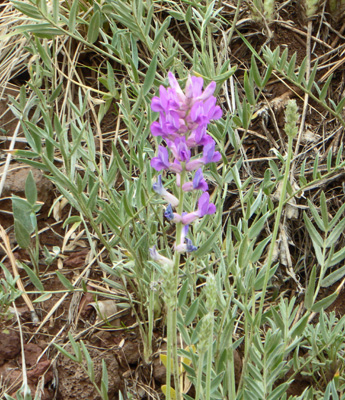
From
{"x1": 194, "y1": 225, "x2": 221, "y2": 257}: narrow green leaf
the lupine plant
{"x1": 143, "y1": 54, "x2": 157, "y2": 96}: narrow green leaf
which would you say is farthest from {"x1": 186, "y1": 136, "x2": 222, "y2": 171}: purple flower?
{"x1": 143, "y1": 54, "x2": 157, "y2": 96}: narrow green leaf

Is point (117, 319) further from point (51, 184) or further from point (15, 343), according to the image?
point (51, 184)

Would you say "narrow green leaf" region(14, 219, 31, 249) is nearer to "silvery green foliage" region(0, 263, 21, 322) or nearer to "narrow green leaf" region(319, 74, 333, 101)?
"silvery green foliage" region(0, 263, 21, 322)

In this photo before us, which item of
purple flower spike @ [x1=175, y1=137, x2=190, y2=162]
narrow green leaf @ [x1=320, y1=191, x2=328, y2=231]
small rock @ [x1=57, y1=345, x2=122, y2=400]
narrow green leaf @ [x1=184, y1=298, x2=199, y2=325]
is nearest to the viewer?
purple flower spike @ [x1=175, y1=137, x2=190, y2=162]

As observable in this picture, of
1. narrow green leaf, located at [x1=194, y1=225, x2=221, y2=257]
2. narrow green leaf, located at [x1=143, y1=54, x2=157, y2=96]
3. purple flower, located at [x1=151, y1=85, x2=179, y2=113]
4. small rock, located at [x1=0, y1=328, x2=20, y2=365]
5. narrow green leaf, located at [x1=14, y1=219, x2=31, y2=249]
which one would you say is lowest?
small rock, located at [x1=0, y1=328, x2=20, y2=365]

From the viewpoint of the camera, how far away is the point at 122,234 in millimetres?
2096

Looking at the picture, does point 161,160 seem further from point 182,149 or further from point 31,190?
point 31,190

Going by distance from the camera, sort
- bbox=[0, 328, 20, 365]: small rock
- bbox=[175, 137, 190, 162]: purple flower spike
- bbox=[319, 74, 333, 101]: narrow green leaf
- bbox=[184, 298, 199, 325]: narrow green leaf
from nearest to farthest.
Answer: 1. bbox=[175, 137, 190, 162]: purple flower spike
2. bbox=[184, 298, 199, 325]: narrow green leaf
3. bbox=[0, 328, 20, 365]: small rock
4. bbox=[319, 74, 333, 101]: narrow green leaf

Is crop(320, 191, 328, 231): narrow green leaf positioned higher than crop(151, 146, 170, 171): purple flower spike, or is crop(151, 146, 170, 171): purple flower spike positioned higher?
crop(151, 146, 170, 171): purple flower spike

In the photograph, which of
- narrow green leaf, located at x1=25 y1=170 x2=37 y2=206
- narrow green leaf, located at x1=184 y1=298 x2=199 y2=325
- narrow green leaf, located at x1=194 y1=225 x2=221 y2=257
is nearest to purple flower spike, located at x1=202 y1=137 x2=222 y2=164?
narrow green leaf, located at x1=194 y1=225 x2=221 y2=257

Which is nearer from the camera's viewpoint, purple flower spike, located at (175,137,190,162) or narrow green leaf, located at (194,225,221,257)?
purple flower spike, located at (175,137,190,162)

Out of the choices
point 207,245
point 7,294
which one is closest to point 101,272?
point 7,294

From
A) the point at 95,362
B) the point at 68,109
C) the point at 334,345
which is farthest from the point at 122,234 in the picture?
the point at 68,109

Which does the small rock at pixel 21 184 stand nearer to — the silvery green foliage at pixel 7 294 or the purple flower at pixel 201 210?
the silvery green foliage at pixel 7 294

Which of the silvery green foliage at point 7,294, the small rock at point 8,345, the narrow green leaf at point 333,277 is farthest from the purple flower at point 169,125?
the small rock at point 8,345
